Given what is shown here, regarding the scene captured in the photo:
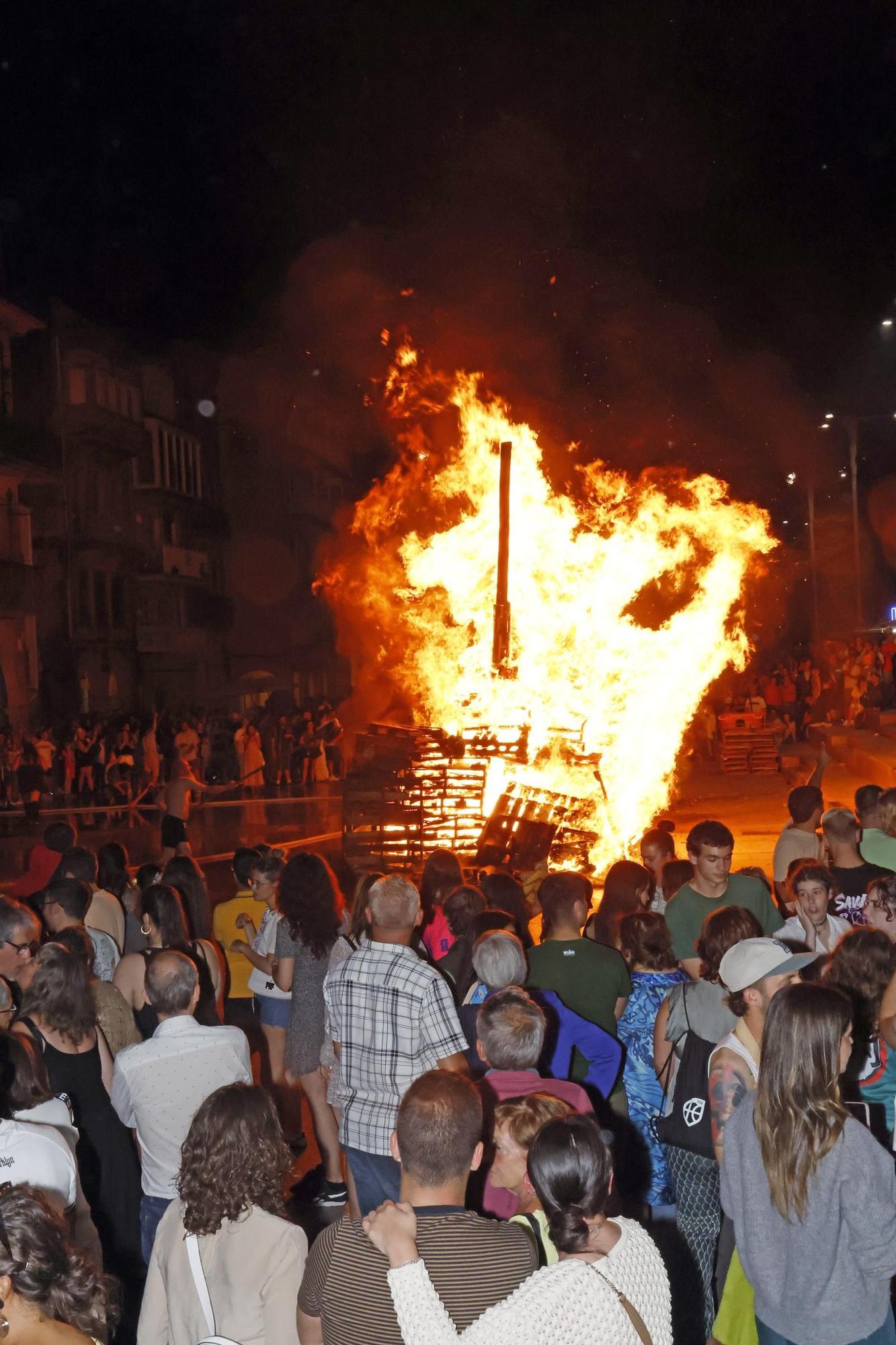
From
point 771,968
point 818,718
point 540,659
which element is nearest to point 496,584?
point 540,659

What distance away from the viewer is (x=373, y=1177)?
512 cm

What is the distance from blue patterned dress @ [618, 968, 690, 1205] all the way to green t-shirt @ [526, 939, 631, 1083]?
9 centimetres

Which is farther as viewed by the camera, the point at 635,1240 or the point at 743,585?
the point at 743,585

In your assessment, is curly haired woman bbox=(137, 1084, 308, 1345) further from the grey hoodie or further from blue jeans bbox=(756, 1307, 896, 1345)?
blue jeans bbox=(756, 1307, 896, 1345)

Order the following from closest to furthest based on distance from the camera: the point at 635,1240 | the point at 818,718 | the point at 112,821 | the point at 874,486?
the point at 635,1240 < the point at 112,821 < the point at 818,718 < the point at 874,486

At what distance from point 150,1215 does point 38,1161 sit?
1.24 metres

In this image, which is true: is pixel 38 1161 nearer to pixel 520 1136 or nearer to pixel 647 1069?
pixel 520 1136

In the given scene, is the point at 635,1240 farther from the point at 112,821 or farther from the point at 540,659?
the point at 112,821

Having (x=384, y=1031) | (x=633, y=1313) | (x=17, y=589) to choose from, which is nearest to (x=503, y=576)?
(x=384, y=1031)

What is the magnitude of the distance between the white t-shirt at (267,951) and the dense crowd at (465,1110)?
0.07 ft

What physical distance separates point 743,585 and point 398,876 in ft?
52.9

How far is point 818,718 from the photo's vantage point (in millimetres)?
32906

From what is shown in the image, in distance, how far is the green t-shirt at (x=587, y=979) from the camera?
5.91 m

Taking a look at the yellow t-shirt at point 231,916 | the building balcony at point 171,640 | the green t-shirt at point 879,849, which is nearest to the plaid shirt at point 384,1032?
the yellow t-shirt at point 231,916
